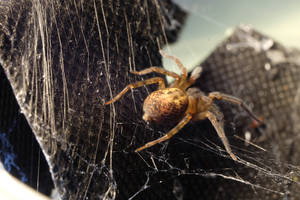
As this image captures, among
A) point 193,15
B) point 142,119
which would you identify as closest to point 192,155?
point 142,119

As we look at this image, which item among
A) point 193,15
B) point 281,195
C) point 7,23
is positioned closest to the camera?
point 7,23

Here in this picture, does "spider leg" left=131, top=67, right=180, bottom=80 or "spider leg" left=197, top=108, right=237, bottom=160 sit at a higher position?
"spider leg" left=131, top=67, right=180, bottom=80

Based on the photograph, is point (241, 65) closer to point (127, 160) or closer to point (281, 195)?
point (281, 195)

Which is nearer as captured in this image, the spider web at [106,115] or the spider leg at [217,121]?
the spider web at [106,115]

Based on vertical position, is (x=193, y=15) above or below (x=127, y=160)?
above

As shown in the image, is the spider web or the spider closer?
the spider web

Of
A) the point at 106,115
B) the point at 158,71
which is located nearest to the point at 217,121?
the point at 158,71

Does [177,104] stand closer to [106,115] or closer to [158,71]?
[158,71]
